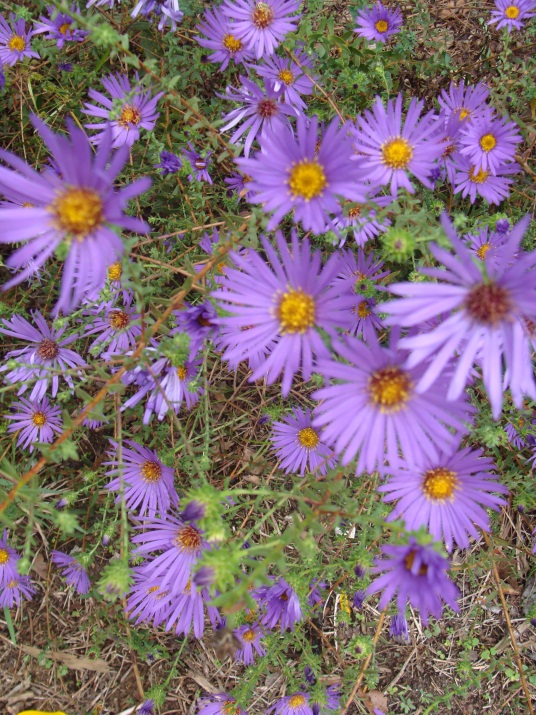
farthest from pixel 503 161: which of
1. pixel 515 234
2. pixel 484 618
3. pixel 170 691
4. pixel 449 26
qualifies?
pixel 170 691

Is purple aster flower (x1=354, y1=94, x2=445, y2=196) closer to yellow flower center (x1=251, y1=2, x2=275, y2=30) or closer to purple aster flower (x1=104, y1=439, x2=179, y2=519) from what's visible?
yellow flower center (x1=251, y1=2, x2=275, y2=30)

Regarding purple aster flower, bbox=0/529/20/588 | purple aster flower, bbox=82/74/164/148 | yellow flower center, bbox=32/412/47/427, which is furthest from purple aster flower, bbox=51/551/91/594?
purple aster flower, bbox=82/74/164/148

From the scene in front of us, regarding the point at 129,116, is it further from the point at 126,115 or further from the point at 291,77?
the point at 291,77

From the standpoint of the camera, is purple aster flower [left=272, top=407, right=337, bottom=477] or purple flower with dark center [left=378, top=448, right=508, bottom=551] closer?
purple flower with dark center [left=378, top=448, right=508, bottom=551]

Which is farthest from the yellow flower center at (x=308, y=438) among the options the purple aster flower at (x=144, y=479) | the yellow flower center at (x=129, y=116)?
the yellow flower center at (x=129, y=116)

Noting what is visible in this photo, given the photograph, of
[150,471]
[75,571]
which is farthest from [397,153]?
[75,571]
